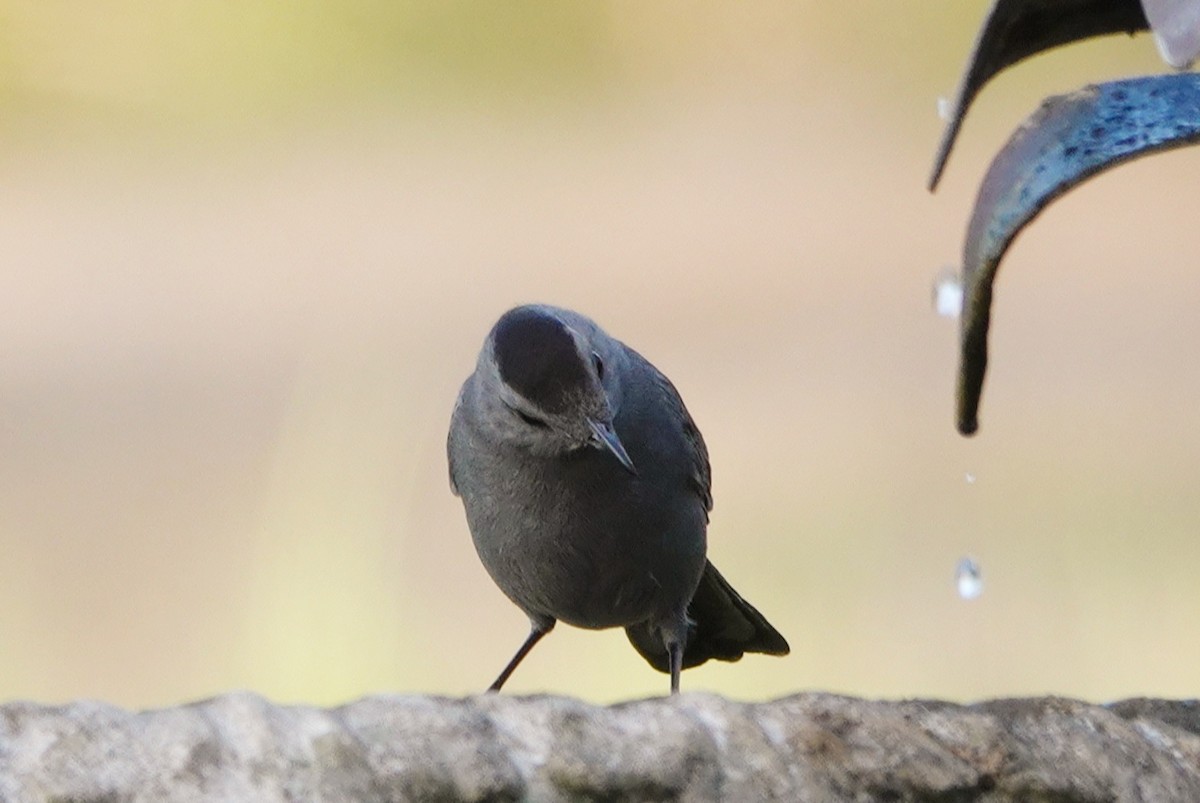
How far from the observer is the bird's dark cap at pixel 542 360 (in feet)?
10.4

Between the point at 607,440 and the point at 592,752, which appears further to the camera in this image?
the point at 607,440

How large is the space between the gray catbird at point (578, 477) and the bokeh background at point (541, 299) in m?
1.72

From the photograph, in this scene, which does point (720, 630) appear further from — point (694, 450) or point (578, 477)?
point (578, 477)

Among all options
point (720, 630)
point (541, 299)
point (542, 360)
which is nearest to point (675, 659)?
point (720, 630)

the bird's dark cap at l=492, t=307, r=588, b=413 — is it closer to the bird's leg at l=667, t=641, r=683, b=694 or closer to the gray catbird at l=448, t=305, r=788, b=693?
the gray catbird at l=448, t=305, r=788, b=693

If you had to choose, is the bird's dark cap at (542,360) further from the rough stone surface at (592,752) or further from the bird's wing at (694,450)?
the rough stone surface at (592,752)

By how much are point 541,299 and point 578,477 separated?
333 cm

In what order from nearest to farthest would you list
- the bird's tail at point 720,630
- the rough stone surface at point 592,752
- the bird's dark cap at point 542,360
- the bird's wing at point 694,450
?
the rough stone surface at point 592,752 → the bird's dark cap at point 542,360 → the bird's wing at point 694,450 → the bird's tail at point 720,630

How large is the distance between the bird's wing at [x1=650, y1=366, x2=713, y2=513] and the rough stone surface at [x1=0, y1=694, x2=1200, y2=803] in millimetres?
1574

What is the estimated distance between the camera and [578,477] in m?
3.38

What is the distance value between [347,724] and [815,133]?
5978mm

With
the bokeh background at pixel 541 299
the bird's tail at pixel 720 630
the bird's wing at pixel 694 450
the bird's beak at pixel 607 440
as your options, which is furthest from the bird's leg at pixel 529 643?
the bokeh background at pixel 541 299

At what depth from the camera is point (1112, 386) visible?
643 centimetres

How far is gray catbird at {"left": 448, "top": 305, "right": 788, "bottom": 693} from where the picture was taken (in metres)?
3.21
